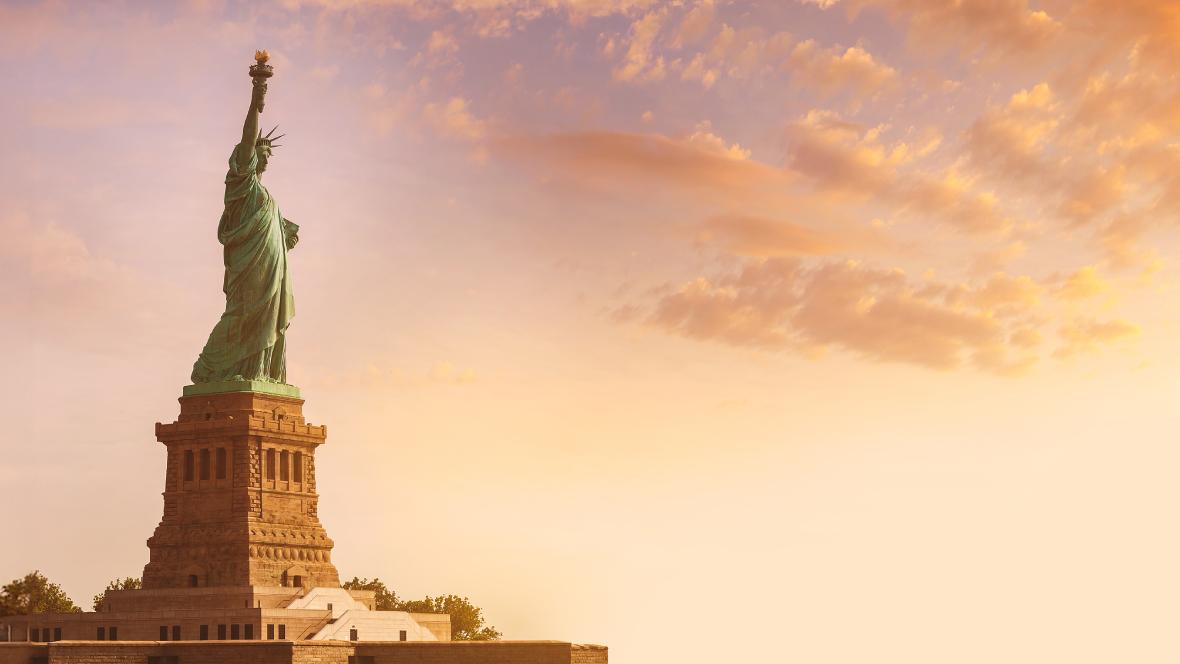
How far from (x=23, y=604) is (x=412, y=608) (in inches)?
942

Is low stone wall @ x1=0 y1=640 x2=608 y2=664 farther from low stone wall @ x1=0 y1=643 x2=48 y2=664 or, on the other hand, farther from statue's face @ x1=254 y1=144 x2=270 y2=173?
statue's face @ x1=254 y1=144 x2=270 y2=173

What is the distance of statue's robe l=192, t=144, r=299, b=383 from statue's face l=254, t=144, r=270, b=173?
543 millimetres

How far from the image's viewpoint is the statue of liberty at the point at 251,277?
101 metres

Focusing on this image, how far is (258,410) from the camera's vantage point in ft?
325

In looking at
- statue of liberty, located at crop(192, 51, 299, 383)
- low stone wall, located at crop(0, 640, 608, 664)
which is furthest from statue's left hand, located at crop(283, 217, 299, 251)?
low stone wall, located at crop(0, 640, 608, 664)

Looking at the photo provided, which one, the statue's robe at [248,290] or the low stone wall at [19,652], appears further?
the statue's robe at [248,290]

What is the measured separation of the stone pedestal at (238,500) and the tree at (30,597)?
16.2m

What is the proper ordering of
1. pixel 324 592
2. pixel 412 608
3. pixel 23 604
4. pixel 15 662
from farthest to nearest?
pixel 412 608 < pixel 23 604 < pixel 324 592 < pixel 15 662

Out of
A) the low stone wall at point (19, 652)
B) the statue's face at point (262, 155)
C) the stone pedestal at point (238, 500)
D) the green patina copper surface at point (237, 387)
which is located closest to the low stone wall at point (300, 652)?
the low stone wall at point (19, 652)

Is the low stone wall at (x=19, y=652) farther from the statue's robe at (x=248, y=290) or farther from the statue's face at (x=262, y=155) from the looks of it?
the statue's face at (x=262, y=155)

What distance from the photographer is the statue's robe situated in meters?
101

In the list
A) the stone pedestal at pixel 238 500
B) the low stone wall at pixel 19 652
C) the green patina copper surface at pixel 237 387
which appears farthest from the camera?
the green patina copper surface at pixel 237 387

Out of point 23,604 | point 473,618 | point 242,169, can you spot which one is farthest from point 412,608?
point 242,169

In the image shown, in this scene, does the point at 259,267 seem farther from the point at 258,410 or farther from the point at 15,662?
the point at 15,662
